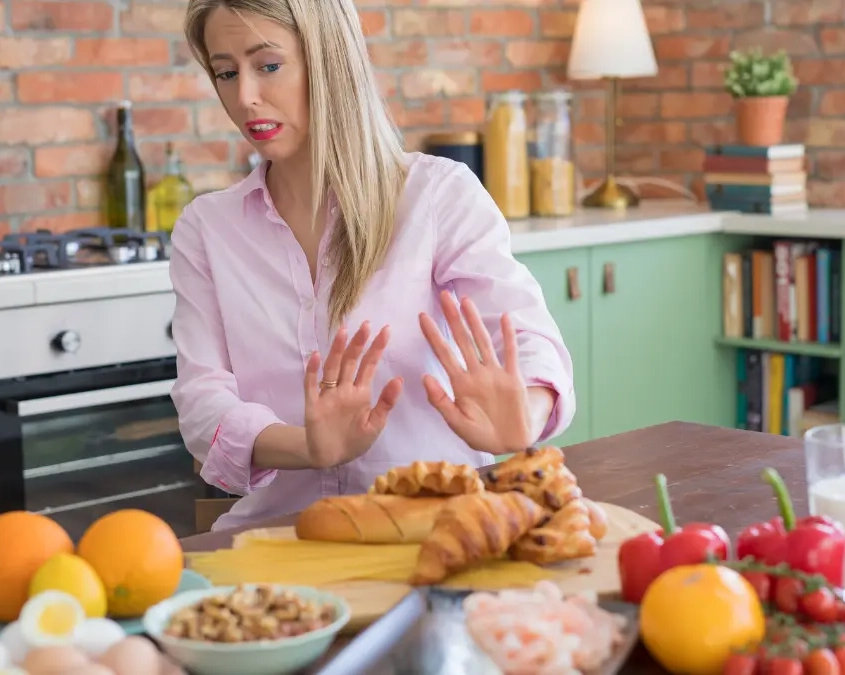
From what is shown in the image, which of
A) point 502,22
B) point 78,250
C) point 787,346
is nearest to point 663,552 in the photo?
point 78,250

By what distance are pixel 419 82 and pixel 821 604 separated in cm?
303

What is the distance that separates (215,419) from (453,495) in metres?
0.51

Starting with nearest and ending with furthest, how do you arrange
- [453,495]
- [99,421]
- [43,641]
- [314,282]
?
1. [43,641]
2. [453,495]
3. [314,282]
4. [99,421]

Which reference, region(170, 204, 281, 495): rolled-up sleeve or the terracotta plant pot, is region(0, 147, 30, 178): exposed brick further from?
the terracotta plant pot

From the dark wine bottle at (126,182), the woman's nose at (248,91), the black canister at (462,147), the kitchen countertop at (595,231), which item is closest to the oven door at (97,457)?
the kitchen countertop at (595,231)

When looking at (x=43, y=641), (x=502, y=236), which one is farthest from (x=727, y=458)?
(x=43, y=641)

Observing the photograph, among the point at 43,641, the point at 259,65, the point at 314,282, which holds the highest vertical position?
the point at 259,65

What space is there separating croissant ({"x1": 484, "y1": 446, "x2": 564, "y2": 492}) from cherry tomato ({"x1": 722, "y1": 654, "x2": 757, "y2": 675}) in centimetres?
41

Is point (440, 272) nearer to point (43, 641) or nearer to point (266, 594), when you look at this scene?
point (266, 594)

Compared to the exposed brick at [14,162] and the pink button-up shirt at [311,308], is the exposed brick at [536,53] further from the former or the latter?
the pink button-up shirt at [311,308]

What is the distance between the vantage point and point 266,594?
1.10 m

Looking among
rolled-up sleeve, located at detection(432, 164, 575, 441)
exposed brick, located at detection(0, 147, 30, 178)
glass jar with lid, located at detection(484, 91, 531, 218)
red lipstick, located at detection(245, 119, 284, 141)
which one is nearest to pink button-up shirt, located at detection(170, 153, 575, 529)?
rolled-up sleeve, located at detection(432, 164, 575, 441)

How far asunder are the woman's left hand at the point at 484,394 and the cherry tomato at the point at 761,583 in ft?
1.77

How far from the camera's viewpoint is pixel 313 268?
1976 mm
